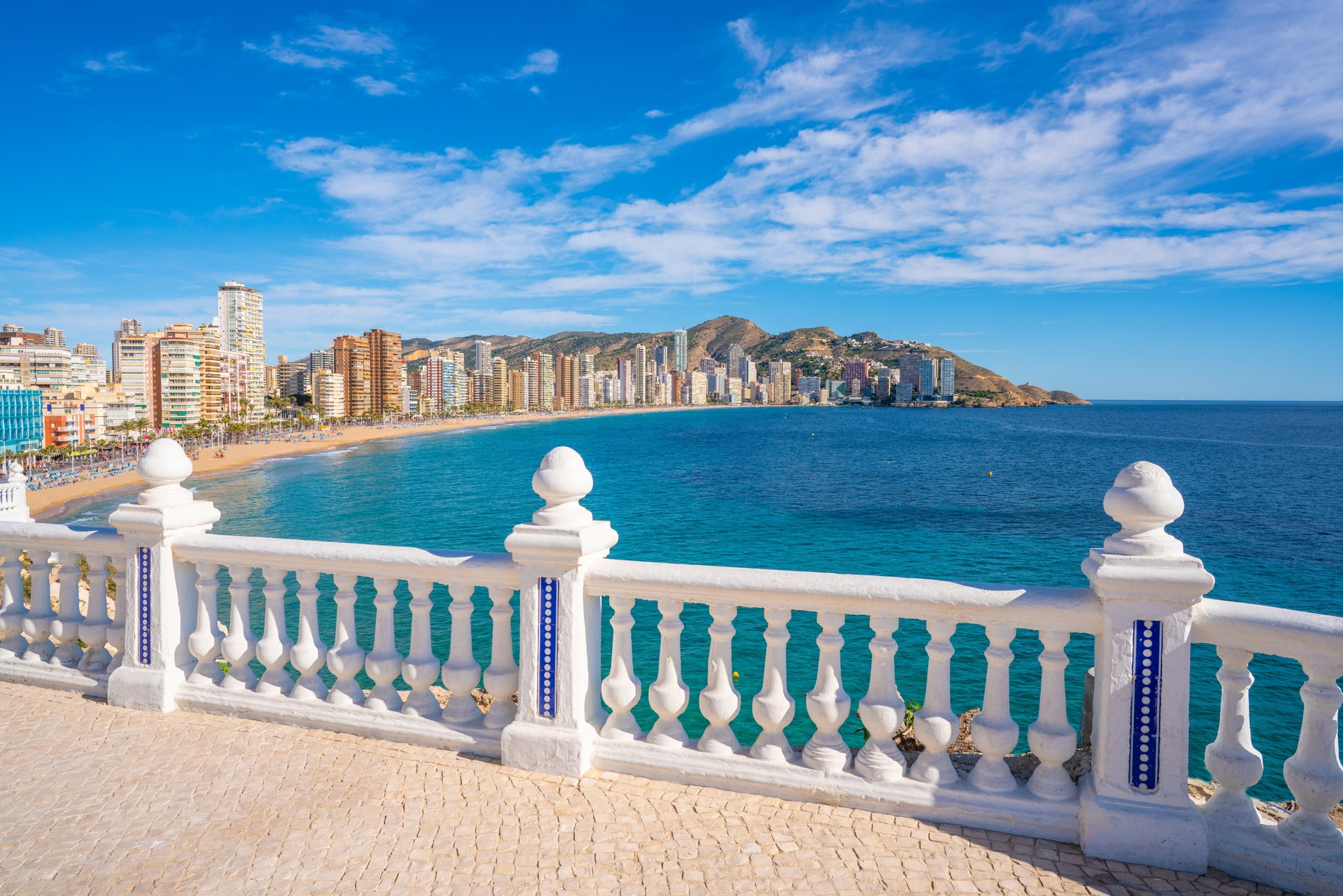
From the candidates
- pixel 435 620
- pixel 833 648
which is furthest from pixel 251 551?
pixel 435 620

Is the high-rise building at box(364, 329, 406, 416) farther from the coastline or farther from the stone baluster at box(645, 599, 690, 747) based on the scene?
the stone baluster at box(645, 599, 690, 747)

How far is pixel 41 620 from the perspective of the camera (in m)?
4.86

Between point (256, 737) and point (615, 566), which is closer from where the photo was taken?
point (615, 566)

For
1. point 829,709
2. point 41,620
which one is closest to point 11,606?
point 41,620

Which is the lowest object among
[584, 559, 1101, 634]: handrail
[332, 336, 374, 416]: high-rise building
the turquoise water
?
the turquoise water

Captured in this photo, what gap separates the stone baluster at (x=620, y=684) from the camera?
3.64 meters

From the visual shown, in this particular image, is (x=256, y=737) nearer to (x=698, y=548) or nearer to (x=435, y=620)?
(x=435, y=620)

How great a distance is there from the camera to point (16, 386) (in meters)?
91.6

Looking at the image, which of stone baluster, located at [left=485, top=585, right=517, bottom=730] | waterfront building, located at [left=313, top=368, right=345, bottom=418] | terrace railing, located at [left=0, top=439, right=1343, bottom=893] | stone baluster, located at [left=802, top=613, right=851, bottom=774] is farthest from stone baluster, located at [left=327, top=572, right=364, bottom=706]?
waterfront building, located at [left=313, top=368, right=345, bottom=418]

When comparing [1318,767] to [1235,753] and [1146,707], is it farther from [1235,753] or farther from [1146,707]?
[1146,707]

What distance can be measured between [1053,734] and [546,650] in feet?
7.27

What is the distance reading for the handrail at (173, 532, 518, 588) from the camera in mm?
3781

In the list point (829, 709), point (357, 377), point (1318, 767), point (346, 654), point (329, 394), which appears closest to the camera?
point (1318, 767)

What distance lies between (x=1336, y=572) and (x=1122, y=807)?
3197 cm
